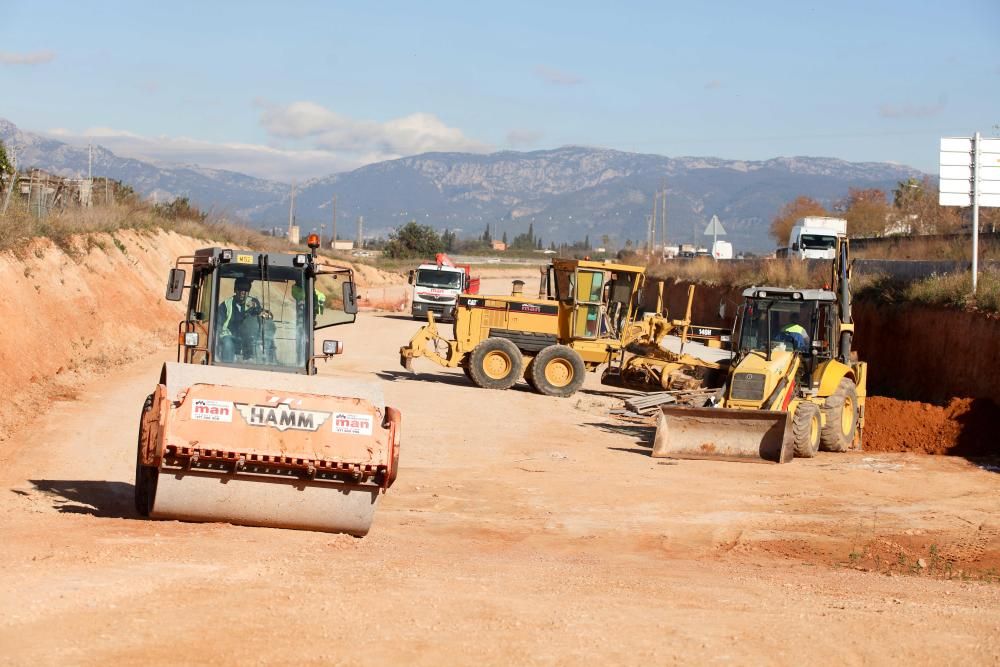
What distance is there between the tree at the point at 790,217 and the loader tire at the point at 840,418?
54540mm

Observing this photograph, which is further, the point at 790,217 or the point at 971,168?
the point at 790,217

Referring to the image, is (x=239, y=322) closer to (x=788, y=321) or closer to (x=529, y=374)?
(x=788, y=321)

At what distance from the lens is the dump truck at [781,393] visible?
57.6ft

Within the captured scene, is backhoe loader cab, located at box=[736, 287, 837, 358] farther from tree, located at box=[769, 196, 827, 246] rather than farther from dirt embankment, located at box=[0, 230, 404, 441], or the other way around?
tree, located at box=[769, 196, 827, 246]

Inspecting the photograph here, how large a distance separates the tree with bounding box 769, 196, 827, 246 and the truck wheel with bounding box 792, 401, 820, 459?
56314 mm

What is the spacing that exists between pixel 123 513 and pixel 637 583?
4747 millimetres

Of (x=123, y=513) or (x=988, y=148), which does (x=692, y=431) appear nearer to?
(x=123, y=513)

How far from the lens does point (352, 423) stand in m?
9.67

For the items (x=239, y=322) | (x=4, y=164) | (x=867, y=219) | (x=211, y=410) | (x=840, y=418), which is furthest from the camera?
(x=867, y=219)

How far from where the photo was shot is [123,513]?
35.7 feet

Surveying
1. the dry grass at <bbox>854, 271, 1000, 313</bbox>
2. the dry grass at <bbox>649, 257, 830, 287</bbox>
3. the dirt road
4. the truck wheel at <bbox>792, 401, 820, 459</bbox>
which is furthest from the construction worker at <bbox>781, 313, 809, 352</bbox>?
the dry grass at <bbox>649, 257, 830, 287</bbox>

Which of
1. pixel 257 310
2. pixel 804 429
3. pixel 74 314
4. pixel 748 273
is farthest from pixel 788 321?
pixel 748 273

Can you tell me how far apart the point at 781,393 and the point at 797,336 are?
1707mm

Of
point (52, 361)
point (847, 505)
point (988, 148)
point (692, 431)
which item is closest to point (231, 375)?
point (847, 505)
